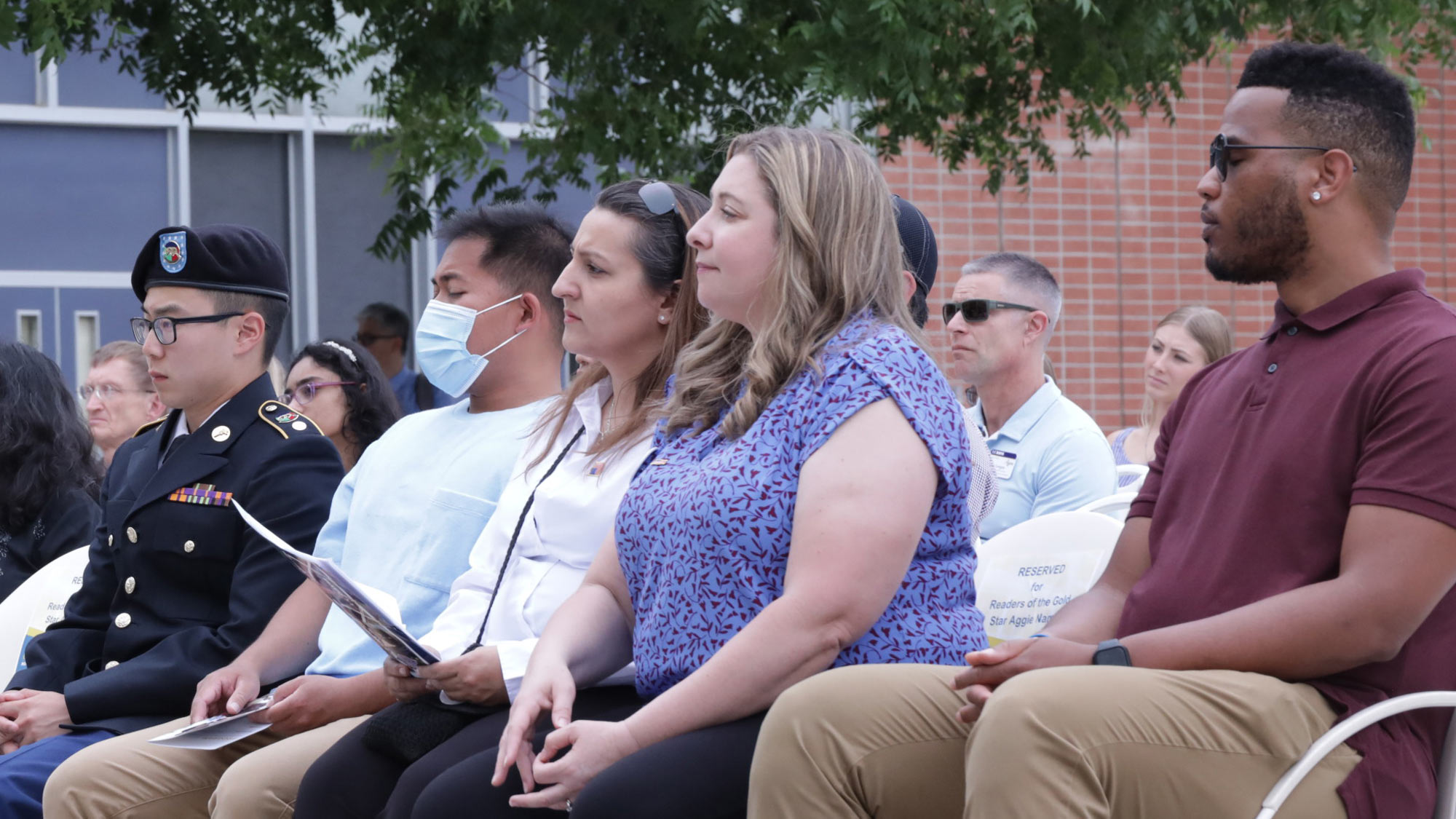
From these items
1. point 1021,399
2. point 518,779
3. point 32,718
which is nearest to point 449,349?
point 32,718

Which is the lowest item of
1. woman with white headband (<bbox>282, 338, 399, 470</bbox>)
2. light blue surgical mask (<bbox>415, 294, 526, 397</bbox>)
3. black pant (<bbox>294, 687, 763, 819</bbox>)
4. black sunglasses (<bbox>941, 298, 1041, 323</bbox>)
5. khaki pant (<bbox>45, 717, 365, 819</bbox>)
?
khaki pant (<bbox>45, 717, 365, 819</bbox>)

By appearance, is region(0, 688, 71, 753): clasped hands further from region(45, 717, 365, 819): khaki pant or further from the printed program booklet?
the printed program booklet

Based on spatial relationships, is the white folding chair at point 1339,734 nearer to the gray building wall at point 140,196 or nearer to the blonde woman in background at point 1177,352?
the blonde woman in background at point 1177,352

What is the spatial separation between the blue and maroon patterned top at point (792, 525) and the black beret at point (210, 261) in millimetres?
1878

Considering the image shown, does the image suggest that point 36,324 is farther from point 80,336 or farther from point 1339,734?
point 1339,734

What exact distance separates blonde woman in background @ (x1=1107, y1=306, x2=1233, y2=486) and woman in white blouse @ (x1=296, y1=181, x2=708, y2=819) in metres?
3.55

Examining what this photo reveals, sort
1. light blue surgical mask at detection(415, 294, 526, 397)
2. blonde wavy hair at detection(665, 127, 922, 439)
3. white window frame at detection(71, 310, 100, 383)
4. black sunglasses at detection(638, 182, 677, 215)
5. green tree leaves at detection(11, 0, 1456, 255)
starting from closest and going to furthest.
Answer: blonde wavy hair at detection(665, 127, 922, 439)
black sunglasses at detection(638, 182, 677, 215)
light blue surgical mask at detection(415, 294, 526, 397)
green tree leaves at detection(11, 0, 1456, 255)
white window frame at detection(71, 310, 100, 383)

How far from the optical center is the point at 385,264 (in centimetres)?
1066

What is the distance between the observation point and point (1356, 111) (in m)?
2.66

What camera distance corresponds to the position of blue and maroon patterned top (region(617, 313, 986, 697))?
2613 millimetres

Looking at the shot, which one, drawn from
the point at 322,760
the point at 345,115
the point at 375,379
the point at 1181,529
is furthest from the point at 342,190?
the point at 1181,529

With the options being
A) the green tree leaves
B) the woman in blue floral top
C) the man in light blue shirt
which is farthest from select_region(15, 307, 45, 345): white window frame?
the woman in blue floral top

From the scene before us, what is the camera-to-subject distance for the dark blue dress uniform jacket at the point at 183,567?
3.74m

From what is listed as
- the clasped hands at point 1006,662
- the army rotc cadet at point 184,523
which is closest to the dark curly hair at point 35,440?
the army rotc cadet at point 184,523
